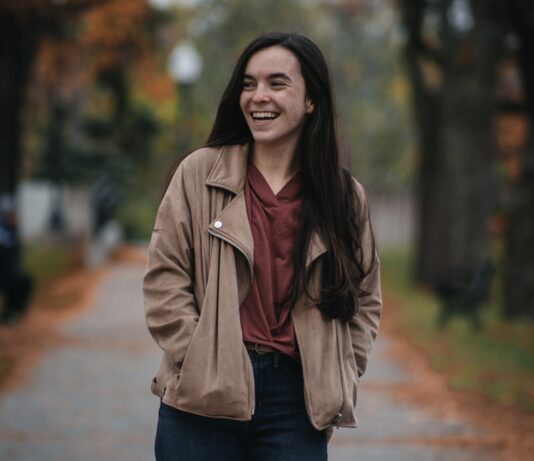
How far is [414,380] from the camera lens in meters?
10.4

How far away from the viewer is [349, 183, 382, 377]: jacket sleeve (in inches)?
136

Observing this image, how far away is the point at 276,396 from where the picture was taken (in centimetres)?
326

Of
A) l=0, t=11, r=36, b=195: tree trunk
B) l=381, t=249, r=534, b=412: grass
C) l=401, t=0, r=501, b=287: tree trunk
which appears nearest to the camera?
l=381, t=249, r=534, b=412: grass

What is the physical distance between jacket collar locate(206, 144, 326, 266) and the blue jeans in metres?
0.32

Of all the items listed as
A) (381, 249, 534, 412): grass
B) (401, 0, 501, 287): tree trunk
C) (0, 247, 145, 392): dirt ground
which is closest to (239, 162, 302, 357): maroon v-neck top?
(381, 249, 534, 412): grass

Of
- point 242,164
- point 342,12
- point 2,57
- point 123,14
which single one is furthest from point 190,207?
point 342,12

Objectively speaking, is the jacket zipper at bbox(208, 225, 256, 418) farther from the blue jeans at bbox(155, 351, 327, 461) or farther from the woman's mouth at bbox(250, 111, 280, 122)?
the woman's mouth at bbox(250, 111, 280, 122)

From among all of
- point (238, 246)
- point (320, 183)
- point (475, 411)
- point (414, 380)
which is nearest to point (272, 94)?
point (320, 183)

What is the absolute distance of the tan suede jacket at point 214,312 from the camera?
3146 mm

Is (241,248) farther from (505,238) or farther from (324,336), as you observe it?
(505,238)

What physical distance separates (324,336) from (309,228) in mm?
318

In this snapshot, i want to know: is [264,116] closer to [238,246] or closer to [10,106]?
[238,246]

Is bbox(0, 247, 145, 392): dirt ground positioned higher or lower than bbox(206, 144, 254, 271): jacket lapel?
lower

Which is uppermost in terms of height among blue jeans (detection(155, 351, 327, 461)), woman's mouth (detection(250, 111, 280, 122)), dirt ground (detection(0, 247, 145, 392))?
woman's mouth (detection(250, 111, 280, 122))
